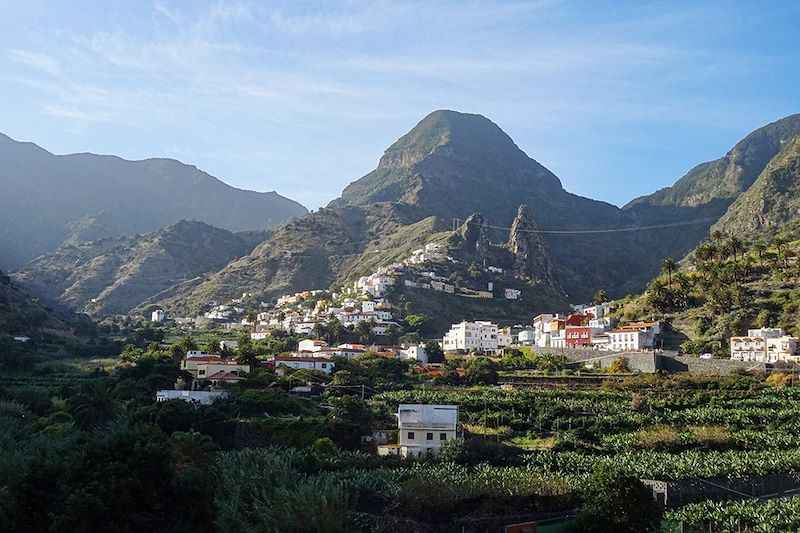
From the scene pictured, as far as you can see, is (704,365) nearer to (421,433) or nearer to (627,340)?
(627,340)

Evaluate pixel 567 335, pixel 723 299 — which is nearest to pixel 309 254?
pixel 567 335

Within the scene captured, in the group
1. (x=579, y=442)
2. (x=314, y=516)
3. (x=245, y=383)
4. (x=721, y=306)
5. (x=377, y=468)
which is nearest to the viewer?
(x=314, y=516)

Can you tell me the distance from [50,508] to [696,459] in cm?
2863

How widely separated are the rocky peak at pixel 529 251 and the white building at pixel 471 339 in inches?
1828

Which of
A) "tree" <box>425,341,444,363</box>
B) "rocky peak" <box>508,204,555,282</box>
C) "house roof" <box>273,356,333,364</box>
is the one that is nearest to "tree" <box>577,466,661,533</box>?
"house roof" <box>273,356,333,364</box>

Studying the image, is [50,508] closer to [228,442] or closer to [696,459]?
[228,442]

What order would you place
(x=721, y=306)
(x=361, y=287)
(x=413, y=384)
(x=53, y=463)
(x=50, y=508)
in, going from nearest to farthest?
(x=50, y=508) → (x=53, y=463) → (x=413, y=384) → (x=721, y=306) → (x=361, y=287)

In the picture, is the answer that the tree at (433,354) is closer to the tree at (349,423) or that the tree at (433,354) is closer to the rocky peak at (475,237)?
the tree at (349,423)

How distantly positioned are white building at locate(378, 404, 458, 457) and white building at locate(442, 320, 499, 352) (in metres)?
44.5

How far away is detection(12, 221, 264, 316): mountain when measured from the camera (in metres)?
147

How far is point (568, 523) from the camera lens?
27.1 m

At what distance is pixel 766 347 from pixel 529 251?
77.2m

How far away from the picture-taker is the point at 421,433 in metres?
41.8

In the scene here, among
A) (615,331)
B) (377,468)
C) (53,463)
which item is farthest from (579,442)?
(615,331)
